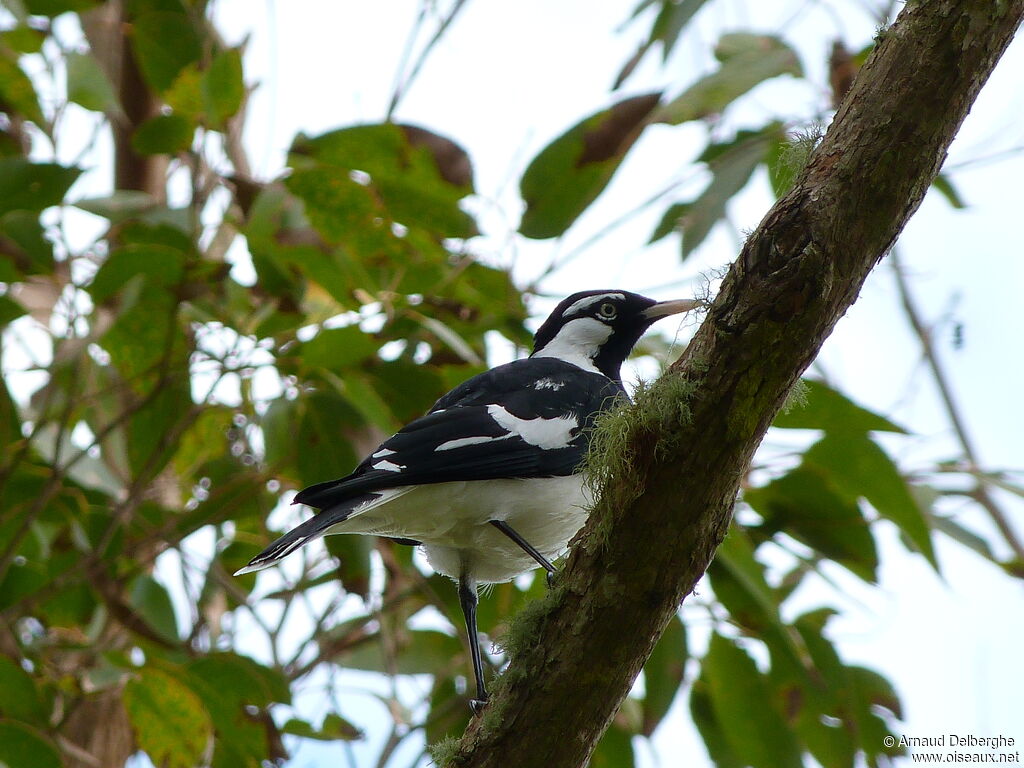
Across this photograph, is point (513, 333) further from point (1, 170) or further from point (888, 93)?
point (888, 93)

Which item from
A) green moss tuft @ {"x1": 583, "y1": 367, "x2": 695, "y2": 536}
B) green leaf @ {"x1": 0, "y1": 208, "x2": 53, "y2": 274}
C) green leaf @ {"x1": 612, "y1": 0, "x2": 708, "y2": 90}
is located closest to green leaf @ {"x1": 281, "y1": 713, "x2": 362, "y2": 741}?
green leaf @ {"x1": 0, "y1": 208, "x2": 53, "y2": 274}

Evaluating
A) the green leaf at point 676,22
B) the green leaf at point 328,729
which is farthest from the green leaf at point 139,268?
the green leaf at point 676,22

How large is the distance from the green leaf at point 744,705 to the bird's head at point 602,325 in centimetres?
92

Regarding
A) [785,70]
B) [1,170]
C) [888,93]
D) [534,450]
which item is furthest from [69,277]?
[888,93]

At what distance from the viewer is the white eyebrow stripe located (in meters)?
3.54

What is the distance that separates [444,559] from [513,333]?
797 millimetres

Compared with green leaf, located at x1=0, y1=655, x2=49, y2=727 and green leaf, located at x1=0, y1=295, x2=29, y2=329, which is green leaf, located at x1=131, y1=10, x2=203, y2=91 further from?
green leaf, located at x1=0, y1=655, x2=49, y2=727

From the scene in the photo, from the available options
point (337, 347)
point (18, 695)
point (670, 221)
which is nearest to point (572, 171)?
point (670, 221)

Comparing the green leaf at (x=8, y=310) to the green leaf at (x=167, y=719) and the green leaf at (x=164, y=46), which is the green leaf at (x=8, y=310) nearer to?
the green leaf at (x=164, y=46)

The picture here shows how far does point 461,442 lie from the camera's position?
8.79 ft

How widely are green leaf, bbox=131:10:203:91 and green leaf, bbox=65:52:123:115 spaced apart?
32 centimetres

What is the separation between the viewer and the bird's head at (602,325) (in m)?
3.53

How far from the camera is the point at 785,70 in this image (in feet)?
11.6

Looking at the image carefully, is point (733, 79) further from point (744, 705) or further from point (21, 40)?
point (21, 40)
